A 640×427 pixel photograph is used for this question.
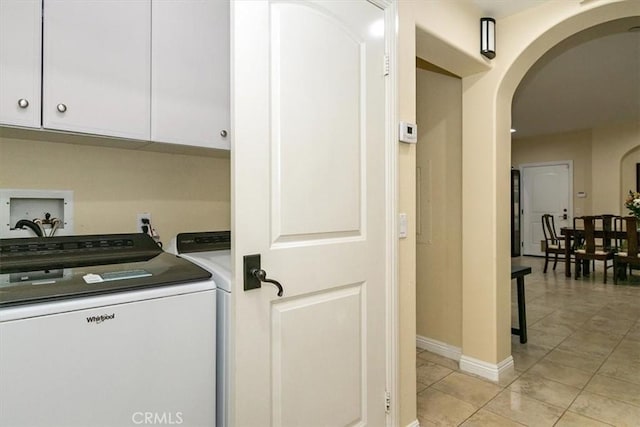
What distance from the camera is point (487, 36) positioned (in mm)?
2295

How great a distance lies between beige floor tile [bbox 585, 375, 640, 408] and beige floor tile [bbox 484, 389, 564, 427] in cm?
44

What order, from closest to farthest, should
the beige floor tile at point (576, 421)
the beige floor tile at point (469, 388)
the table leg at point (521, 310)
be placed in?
the beige floor tile at point (576, 421) → the beige floor tile at point (469, 388) → the table leg at point (521, 310)

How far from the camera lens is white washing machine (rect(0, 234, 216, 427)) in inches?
37.0

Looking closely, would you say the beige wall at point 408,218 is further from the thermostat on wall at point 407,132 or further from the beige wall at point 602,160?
the beige wall at point 602,160

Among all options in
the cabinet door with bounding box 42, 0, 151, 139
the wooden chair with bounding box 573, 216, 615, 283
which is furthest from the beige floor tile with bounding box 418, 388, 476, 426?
the wooden chair with bounding box 573, 216, 615, 283

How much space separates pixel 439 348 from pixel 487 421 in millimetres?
917

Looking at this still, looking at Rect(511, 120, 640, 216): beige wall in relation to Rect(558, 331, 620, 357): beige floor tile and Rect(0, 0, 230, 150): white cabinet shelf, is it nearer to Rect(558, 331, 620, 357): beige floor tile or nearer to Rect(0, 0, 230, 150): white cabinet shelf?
Rect(558, 331, 620, 357): beige floor tile

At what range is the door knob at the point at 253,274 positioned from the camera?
1231mm

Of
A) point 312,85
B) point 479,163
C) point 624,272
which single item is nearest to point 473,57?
point 479,163

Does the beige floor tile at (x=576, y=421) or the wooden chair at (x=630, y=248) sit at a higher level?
the wooden chair at (x=630, y=248)

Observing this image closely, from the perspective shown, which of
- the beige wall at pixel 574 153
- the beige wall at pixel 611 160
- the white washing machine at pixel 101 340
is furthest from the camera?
the beige wall at pixel 574 153

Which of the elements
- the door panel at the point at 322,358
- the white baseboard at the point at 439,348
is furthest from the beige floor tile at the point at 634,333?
the door panel at the point at 322,358

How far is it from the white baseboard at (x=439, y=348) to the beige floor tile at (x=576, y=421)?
0.82 metres

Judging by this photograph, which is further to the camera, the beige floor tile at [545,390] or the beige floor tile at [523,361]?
the beige floor tile at [523,361]
